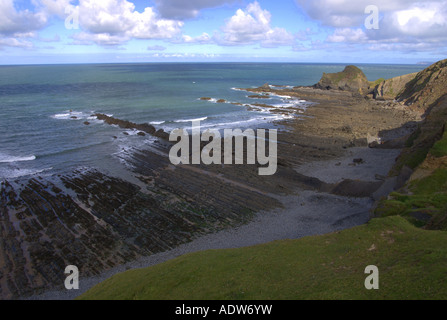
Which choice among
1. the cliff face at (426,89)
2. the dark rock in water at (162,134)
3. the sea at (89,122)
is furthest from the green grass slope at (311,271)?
the cliff face at (426,89)

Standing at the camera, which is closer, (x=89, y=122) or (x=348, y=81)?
(x=89, y=122)

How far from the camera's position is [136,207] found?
108 ft

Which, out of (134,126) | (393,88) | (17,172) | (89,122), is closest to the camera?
(17,172)

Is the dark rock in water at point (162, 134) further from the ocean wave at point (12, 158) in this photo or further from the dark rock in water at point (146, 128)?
the ocean wave at point (12, 158)

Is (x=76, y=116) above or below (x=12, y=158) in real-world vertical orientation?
above

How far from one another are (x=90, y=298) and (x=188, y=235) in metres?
12.3

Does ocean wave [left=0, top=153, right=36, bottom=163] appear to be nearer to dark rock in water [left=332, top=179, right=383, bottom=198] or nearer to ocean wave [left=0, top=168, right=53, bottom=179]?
ocean wave [left=0, top=168, right=53, bottom=179]

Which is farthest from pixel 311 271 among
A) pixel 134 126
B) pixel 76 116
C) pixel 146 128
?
pixel 76 116

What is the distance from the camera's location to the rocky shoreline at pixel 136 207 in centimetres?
2470

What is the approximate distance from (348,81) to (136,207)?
416 ft

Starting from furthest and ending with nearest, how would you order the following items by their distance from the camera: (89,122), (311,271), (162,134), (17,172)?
(89,122)
(162,134)
(17,172)
(311,271)

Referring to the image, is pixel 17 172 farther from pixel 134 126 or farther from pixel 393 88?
pixel 393 88

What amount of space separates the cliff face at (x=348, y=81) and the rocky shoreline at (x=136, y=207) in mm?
86920

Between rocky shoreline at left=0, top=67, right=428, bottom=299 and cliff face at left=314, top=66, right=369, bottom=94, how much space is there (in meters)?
86.9
